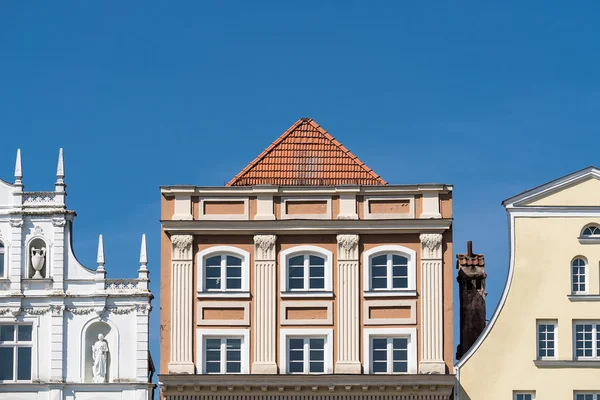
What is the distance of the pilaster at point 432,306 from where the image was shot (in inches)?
3039

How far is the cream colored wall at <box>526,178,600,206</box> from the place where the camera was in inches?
3066

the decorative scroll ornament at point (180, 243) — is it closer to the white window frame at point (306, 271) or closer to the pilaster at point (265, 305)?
the pilaster at point (265, 305)

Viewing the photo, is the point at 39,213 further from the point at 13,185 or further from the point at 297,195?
the point at 297,195

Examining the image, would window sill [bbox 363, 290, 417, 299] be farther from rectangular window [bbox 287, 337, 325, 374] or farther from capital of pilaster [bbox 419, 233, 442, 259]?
rectangular window [bbox 287, 337, 325, 374]

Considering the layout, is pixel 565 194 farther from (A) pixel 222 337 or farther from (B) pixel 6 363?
(B) pixel 6 363

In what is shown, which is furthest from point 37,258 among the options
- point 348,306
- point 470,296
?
point 470,296

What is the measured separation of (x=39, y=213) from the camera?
79.0m

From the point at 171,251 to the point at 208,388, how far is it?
496cm

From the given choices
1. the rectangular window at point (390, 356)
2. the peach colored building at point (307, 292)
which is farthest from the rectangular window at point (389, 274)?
the rectangular window at point (390, 356)

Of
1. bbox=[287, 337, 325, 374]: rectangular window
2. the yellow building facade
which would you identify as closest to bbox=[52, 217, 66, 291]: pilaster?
bbox=[287, 337, 325, 374]: rectangular window

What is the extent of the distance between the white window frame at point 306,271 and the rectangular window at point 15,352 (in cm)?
887

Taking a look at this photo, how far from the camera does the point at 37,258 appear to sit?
78.8 meters

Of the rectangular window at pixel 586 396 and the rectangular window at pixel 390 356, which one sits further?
the rectangular window at pixel 390 356

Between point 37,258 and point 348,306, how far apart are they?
10845 millimetres
